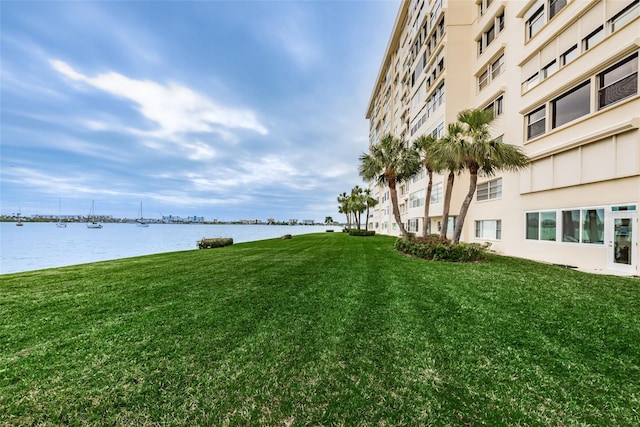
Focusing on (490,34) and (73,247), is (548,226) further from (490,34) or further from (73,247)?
(73,247)

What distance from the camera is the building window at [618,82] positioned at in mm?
9906

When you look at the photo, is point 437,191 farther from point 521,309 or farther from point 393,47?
point 393,47

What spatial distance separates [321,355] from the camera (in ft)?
14.0

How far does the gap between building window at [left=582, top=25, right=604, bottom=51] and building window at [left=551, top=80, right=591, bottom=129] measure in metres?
1.60

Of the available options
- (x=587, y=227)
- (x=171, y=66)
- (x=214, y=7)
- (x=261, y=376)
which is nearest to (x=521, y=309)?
(x=261, y=376)

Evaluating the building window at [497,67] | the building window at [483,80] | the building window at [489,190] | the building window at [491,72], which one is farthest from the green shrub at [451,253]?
the building window at [483,80]

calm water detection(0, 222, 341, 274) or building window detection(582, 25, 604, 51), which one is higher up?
building window detection(582, 25, 604, 51)

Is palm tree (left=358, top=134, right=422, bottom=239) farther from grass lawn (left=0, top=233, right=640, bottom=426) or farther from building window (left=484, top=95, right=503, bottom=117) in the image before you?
grass lawn (left=0, top=233, right=640, bottom=426)

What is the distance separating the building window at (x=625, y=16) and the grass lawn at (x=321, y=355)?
10.5 metres

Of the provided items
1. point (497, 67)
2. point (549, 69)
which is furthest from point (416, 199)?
point (549, 69)

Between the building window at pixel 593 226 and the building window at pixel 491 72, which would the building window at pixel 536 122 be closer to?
the building window at pixel 491 72

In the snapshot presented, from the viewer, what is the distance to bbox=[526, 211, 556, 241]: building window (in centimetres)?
1315

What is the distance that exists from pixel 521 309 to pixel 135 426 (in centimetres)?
780

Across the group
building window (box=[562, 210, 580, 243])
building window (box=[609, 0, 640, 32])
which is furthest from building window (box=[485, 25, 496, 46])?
building window (box=[562, 210, 580, 243])
